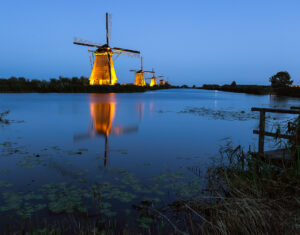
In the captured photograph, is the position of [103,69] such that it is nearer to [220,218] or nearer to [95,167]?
[95,167]

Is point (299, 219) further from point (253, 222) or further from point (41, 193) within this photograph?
point (41, 193)

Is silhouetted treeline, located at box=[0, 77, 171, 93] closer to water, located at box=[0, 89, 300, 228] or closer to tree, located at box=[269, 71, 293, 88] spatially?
water, located at box=[0, 89, 300, 228]

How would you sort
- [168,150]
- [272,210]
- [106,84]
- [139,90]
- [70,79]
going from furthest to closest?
[139,90], [70,79], [106,84], [168,150], [272,210]

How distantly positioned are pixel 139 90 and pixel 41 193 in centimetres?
7175

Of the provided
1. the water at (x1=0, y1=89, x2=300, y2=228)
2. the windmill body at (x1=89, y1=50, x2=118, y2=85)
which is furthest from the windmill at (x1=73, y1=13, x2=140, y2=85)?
the water at (x1=0, y1=89, x2=300, y2=228)

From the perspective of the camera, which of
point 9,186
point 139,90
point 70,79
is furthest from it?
point 139,90

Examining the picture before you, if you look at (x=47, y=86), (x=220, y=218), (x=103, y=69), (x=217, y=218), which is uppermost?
(x=103, y=69)

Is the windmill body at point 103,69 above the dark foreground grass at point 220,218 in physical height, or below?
above

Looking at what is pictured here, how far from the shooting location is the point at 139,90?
75938 mm

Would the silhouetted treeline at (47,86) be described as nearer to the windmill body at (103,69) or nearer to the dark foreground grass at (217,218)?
the windmill body at (103,69)

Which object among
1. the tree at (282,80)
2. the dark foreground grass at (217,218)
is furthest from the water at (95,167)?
the tree at (282,80)

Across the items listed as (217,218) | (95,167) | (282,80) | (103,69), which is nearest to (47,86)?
(103,69)

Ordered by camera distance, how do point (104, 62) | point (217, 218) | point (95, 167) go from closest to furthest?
point (217, 218) < point (95, 167) < point (104, 62)

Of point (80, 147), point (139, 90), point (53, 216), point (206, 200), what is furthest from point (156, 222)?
point (139, 90)
